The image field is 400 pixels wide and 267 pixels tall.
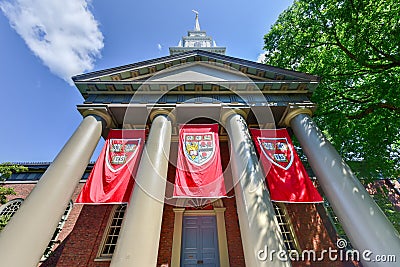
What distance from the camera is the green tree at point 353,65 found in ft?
25.9

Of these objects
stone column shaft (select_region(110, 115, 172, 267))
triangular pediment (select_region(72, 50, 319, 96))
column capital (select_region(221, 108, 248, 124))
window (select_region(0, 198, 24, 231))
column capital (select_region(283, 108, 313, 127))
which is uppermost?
triangular pediment (select_region(72, 50, 319, 96))

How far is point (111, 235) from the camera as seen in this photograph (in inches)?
380

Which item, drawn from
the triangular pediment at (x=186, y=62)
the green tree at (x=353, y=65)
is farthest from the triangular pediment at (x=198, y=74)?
the green tree at (x=353, y=65)

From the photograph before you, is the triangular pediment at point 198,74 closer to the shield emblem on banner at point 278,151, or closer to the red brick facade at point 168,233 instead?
the shield emblem on banner at point 278,151

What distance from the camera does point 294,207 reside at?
10422mm

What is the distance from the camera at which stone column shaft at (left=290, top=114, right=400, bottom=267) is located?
193 inches

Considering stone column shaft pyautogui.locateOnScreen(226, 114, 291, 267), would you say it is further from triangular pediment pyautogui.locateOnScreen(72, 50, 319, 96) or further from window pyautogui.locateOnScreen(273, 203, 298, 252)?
window pyautogui.locateOnScreen(273, 203, 298, 252)

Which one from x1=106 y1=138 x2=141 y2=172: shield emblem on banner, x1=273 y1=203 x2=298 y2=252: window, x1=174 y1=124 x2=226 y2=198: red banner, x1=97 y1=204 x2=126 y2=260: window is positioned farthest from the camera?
x1=273 y1=203 x2=298 y2=252: window

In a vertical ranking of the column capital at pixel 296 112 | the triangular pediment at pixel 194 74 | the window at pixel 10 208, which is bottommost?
the window at pixel 10 208

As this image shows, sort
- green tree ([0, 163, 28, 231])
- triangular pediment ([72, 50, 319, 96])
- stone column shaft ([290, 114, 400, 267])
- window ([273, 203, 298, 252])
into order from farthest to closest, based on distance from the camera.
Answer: green tree ([0, 163, 28, 231]) < triangular pediment ([72, 50, 319, 96]) < window ([273, 203, 298, 252]) < stone column shaft ([290, 114, 400, 267])

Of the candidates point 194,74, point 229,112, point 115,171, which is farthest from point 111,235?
point 194,74

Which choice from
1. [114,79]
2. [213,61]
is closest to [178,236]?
[114,79]

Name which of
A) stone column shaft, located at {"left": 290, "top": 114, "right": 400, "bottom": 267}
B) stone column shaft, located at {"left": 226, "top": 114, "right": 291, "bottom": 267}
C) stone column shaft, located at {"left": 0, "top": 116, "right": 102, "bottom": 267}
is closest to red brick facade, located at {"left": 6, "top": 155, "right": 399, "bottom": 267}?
stone column shaft, located at {"left": 226, "top": 114, "right": 291, "bottom": 267}

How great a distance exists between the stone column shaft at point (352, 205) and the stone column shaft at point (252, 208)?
2065 mm
